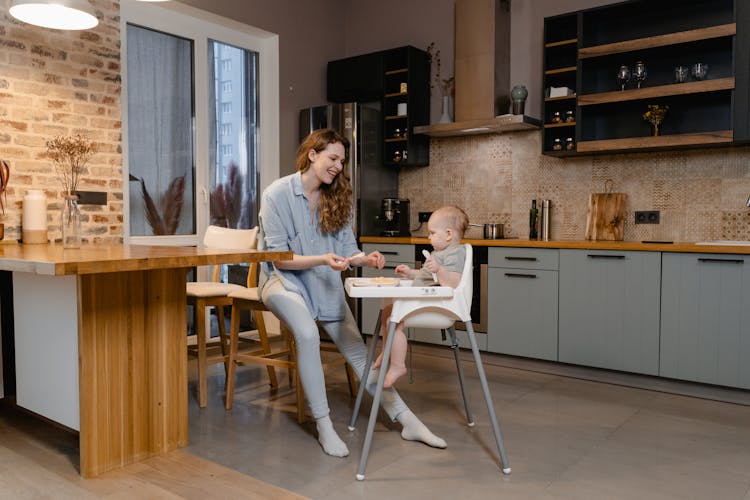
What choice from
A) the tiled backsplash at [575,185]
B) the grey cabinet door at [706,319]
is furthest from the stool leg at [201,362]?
the grey cabinet door at [706,319]

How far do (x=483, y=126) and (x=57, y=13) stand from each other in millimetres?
2738

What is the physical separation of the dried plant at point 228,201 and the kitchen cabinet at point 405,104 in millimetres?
1204

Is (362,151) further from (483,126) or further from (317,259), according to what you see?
(317,259)

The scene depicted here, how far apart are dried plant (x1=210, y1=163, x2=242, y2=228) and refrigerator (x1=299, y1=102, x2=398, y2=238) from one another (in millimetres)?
700

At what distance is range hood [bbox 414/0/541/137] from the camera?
449 centimetres

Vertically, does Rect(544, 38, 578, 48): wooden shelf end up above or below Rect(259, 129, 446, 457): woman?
above

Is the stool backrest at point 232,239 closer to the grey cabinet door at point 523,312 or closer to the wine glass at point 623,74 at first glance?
the grey cabinet door at point 523,312

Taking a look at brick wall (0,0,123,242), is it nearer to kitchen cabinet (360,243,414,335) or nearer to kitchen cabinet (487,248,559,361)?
kitchen cabinet (360,243,414,335)

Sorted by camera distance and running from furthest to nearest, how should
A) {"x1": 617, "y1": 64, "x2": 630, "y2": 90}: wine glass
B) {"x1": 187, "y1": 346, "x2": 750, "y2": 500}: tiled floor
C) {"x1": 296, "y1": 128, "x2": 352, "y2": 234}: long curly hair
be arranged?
{"x1": 617, "y1": 64, "x2": 630, "y2": 90}: wine glass < {"x1": 296, "y1": 128, "x2": 352, "y2": 234}: long curly hair < {"x1": 187, "y1": 346, "x2": 750, "y2": 500}: tiled floor

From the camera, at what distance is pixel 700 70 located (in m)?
3.72

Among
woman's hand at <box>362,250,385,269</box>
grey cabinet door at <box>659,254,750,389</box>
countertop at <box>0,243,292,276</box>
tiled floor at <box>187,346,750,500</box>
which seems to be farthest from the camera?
grey cabinet door at <box>659,254,750,389</box>

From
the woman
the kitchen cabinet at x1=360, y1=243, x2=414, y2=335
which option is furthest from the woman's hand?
the kitchen cabinet at x1=360, y1=243, x2=414, y2=335

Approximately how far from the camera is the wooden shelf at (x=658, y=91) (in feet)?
11.7

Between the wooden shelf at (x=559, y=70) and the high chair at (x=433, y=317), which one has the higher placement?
the wooden shelf at (x=559, y=70)
